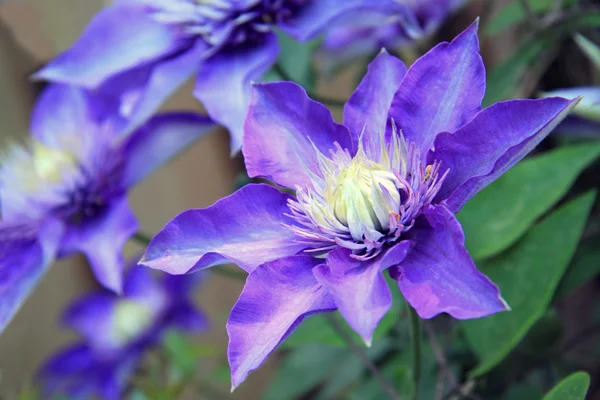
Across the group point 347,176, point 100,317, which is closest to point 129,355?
point 100,317

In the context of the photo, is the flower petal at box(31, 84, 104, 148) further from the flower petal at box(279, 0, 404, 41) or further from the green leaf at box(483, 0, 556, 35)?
the green leaf at box(483, 0, 556, 35)

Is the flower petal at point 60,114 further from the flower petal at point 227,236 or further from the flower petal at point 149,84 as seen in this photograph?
the flower petal at point 227,236

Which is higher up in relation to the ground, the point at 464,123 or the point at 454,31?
the point at 464,123

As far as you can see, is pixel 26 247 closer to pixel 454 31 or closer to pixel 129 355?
pixel 129 355

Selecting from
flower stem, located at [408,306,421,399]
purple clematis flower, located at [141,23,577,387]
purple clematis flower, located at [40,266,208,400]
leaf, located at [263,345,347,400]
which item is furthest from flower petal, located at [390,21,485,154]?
purple clematis flower, located at [40,266,208,400]

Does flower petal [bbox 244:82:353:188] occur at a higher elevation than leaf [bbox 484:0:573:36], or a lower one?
higher
